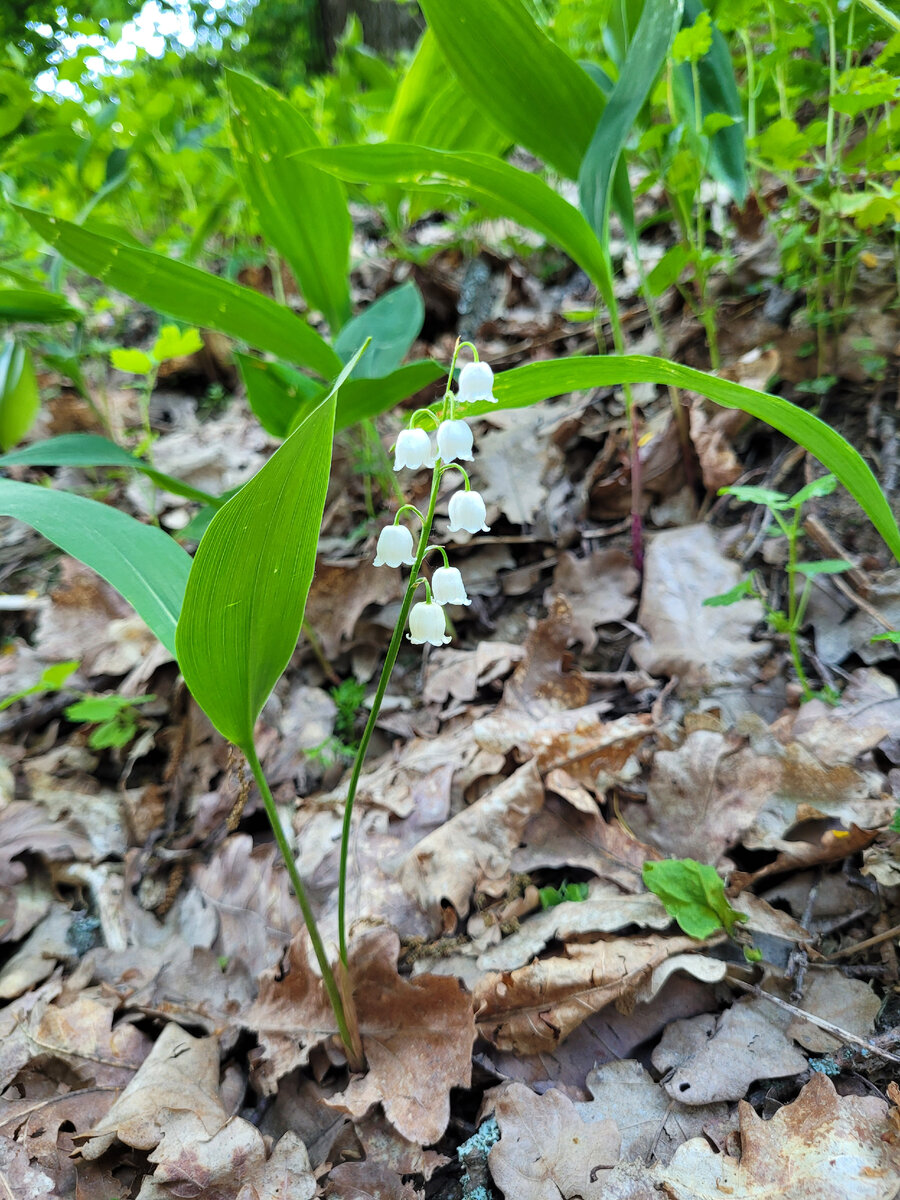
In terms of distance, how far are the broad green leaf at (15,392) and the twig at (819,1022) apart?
284 cm

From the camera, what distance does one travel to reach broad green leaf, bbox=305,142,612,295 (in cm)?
132

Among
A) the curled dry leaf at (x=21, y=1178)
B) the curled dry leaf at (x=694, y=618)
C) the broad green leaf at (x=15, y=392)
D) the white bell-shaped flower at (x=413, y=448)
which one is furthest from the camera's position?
the broad green leaf at (x=15, y=392)

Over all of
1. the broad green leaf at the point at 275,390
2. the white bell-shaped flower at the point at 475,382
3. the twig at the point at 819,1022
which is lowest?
the twig at the point at 819,1022

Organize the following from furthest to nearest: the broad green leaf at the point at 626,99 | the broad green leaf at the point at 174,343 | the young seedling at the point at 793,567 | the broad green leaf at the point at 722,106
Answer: the broad green leaf at the point at 174,343
the broad green leaf at the point at 722,106
the broad green leaf at the point at 626,99
the young seedling at the point at 793,567

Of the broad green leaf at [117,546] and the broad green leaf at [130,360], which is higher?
the broad green leaf at [130,360]

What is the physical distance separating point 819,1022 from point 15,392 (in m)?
3.00

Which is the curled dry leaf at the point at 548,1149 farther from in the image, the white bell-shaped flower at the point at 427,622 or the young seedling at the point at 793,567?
the young seedling at the point at 793,567

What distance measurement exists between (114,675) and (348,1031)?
4.83ft

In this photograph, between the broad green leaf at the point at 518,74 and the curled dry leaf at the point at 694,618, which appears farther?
the curled dry leaf at the point at 694,618

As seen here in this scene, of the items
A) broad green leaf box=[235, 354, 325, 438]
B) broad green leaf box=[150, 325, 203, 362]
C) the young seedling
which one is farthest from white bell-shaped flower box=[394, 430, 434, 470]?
broad green leaf box=[150, 325, 203, 362]

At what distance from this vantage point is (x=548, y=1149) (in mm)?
919

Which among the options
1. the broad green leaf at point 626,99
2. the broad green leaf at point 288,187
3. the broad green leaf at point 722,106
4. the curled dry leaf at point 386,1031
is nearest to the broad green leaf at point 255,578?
the curled dry leaf at point 386,1031

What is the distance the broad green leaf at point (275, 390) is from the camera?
185cm

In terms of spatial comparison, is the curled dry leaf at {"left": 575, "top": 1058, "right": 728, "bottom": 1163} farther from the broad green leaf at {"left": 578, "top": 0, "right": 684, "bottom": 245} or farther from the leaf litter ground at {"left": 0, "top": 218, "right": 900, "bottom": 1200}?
the broad green leaf at {"left": 578, "top": 0, "right": 684, "bottom": 245}
